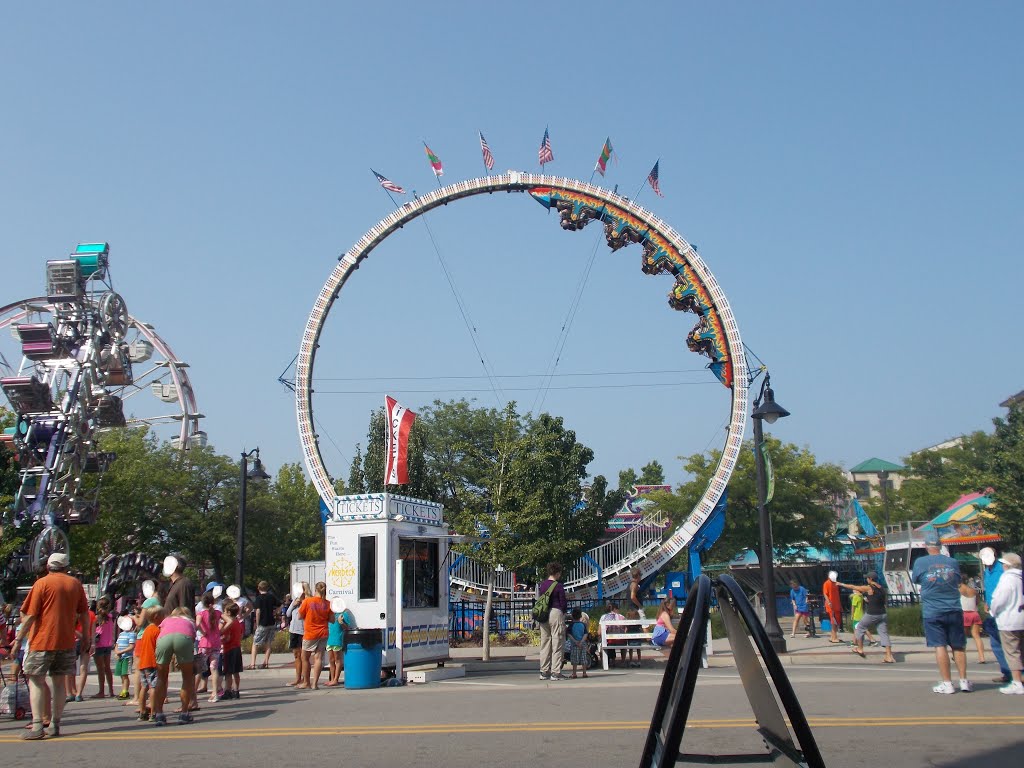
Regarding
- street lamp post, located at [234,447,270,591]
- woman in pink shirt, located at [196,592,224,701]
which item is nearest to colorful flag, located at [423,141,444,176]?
street lamp post, located at [234,447,270,591]

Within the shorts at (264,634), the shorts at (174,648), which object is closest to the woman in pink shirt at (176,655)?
the shorts at (174,648)

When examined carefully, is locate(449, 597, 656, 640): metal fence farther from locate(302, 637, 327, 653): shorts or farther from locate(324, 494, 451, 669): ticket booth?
locate(302, 637, 327, 653): shorts

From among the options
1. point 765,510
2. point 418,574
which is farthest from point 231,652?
point 765,510

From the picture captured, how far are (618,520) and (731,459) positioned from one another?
27.6m

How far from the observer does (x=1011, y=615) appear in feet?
36.4

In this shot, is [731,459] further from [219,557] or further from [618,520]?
[219,557]

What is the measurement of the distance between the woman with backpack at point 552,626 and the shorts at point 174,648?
599 cm

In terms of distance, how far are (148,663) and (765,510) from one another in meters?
13.2

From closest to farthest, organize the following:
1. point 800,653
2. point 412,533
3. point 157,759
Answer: point 157,759, point 412,533, point 800,653

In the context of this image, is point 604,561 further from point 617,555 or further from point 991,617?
point 991,617

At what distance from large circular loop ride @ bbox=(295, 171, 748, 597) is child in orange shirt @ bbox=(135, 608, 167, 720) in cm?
1732

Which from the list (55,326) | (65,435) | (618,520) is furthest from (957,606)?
(618,520)

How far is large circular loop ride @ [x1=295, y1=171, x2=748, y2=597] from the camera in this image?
28.8 meters

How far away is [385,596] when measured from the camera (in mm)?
15531
